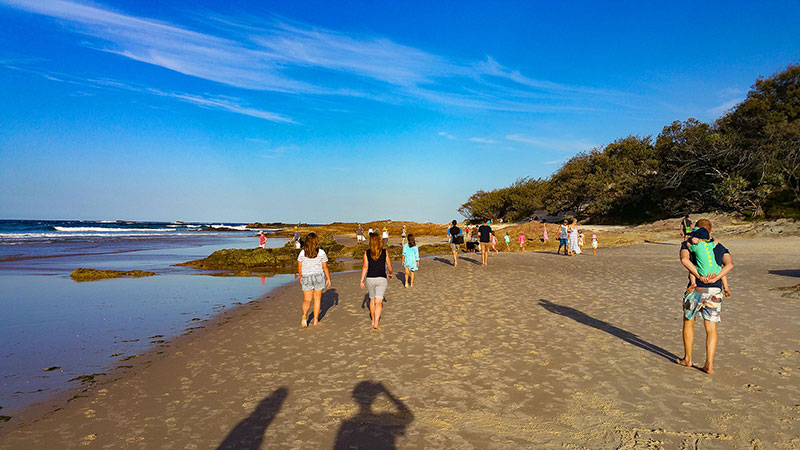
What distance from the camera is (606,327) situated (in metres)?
8.52

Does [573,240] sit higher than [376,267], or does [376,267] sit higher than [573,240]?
[376,267]

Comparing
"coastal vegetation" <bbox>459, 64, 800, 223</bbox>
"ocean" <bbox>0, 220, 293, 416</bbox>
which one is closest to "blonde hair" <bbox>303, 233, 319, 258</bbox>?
"ocean" <bbox>0, 220, 293, 416</bbox>

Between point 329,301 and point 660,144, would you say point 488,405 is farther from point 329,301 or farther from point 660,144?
point 660,144

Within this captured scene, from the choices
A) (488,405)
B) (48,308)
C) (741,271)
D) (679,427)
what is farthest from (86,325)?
(741,271)

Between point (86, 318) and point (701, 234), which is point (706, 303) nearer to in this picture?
point (701, 234)

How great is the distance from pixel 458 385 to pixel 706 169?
136ft

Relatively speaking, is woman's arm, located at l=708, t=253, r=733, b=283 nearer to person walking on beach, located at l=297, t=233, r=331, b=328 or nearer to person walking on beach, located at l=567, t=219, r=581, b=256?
person walking on beach, located at l=297, t=233, r=331, b=328

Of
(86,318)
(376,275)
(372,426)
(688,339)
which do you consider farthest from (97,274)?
(688,339)

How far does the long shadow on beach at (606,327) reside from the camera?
6898 millimetres

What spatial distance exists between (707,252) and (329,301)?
908cm

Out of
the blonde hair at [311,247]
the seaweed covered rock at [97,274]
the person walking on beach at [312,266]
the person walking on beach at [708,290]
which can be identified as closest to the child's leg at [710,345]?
the person walking on beach at [708,290]

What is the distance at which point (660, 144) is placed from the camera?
42062 millimetres

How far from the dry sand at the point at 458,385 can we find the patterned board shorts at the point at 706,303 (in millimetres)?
802

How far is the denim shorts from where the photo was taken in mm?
8680
